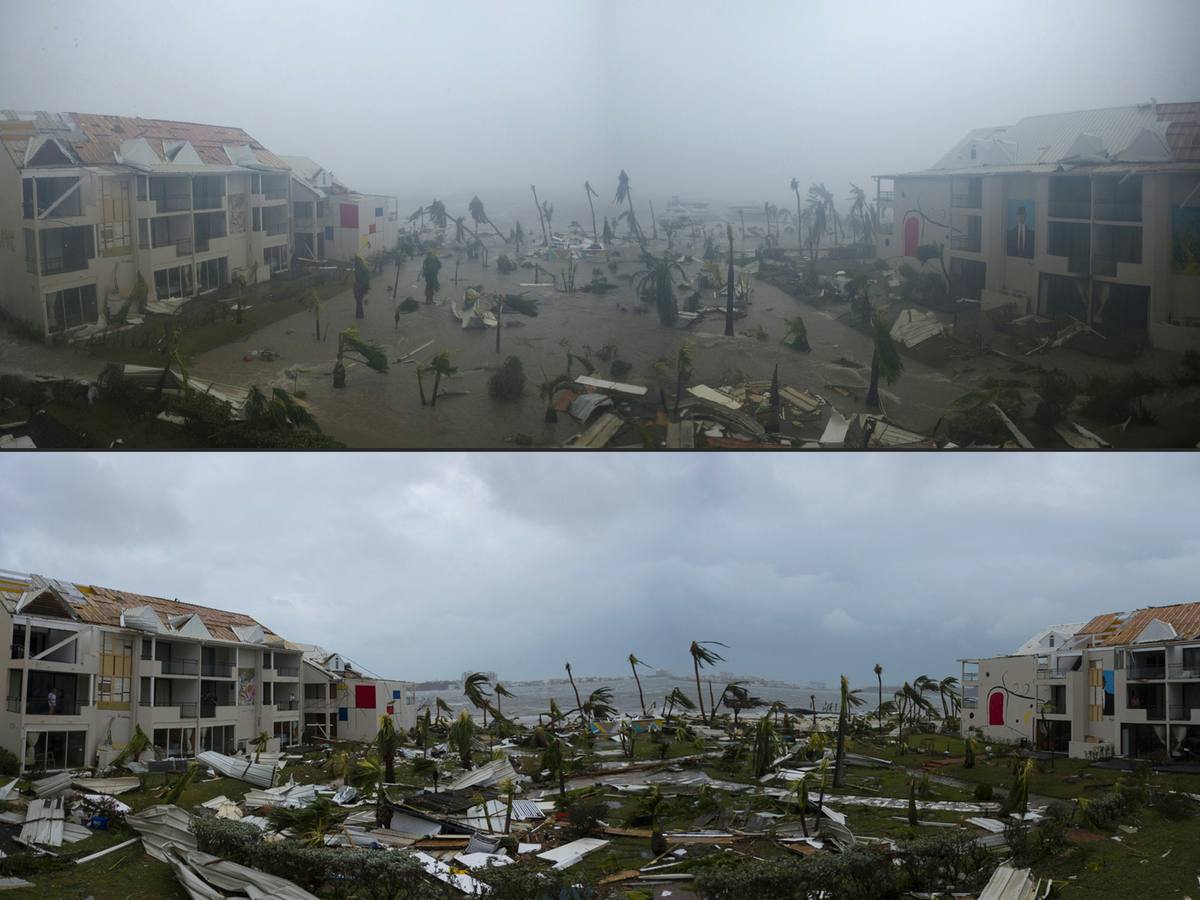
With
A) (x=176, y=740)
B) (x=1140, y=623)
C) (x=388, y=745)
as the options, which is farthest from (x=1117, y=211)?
(x=176, y=740)

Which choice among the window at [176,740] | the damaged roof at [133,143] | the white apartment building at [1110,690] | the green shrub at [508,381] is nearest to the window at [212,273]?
the damaged roof at [133,143]

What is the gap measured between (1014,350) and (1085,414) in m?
0.55

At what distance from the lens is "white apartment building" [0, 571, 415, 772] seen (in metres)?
10.3

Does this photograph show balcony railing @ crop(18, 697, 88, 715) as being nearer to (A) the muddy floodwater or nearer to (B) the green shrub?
(A) the muddy floodwater

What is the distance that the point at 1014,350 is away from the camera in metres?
6.15

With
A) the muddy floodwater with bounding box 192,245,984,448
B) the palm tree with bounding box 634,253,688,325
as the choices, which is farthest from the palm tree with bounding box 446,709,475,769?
the palm tree with bounding box 634,253,688,325

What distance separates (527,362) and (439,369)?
53 cm

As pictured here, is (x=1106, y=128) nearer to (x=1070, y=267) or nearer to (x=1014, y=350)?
(x=1070, y=267)

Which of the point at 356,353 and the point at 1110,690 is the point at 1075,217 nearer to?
the point at 356,353

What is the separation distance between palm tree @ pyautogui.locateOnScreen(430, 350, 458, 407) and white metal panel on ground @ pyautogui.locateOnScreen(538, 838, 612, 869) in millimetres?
3856

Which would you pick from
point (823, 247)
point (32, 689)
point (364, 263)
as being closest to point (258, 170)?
point (364, 263)

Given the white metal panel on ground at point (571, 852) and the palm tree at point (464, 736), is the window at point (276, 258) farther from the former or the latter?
the palm tree at point (464, 736)

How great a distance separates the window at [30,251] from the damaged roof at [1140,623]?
12994mm

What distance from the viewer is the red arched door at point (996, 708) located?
1572 centimetres
